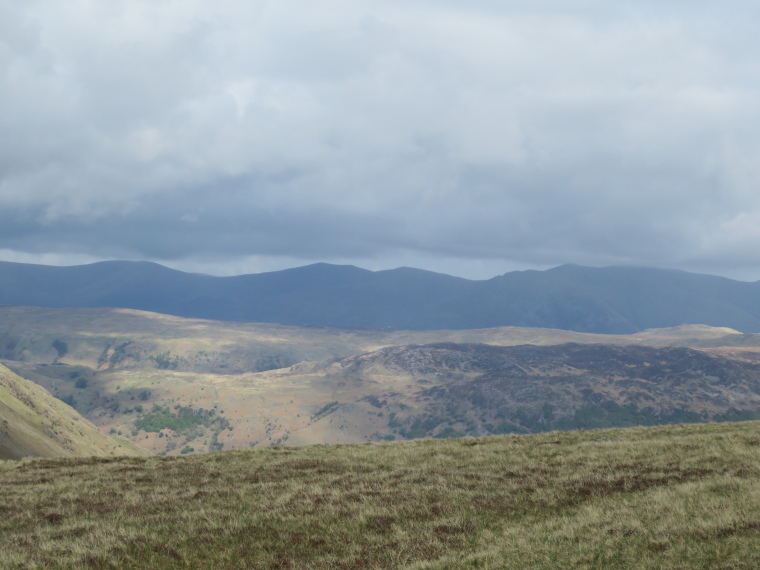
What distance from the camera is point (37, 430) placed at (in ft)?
300

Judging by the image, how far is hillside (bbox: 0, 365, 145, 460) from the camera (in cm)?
7238

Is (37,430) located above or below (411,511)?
below

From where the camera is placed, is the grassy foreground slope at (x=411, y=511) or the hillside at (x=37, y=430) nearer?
the grassy foreground slope at (x=411, y=511)

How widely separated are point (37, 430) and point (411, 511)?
90628 mm

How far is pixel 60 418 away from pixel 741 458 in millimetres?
117516

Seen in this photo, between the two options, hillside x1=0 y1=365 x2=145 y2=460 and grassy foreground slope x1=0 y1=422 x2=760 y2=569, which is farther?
hillside x1=0 y1=365 x2=145 y2=460

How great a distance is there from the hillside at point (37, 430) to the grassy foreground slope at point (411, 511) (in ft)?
152

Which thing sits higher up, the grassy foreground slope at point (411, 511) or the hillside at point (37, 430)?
the grassy foreground slope at point (411, 511)

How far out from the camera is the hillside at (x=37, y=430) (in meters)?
72.4

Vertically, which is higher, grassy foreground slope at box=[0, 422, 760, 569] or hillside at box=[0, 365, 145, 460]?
grassy foreground slope at box=[0, 422, 760, 569]

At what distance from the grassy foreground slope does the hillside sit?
4640cm

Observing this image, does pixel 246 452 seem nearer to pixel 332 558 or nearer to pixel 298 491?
pixel 298 491

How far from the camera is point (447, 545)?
15.7m

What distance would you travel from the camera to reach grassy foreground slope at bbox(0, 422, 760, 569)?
14711 millimetres
